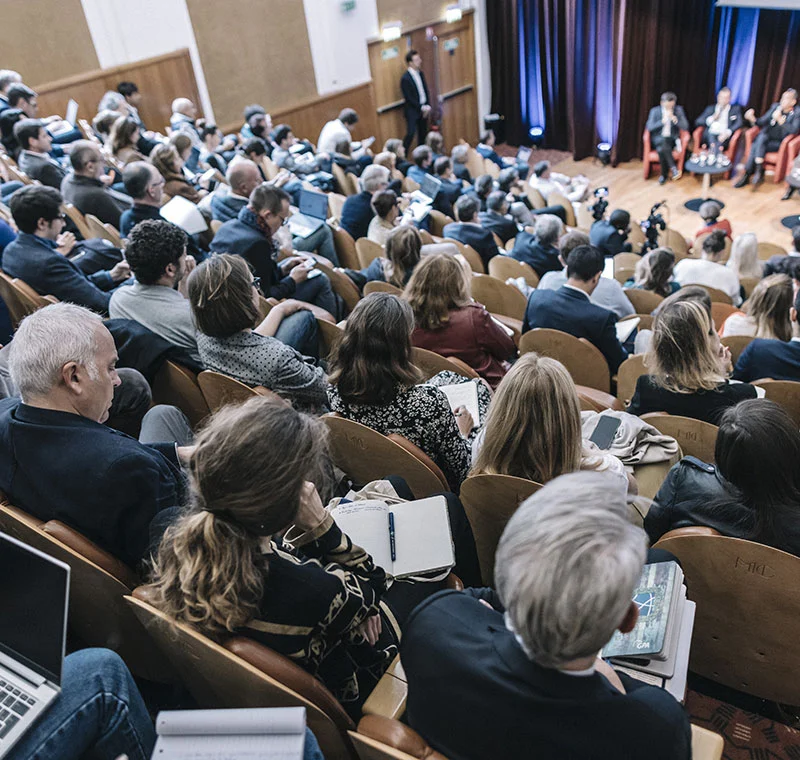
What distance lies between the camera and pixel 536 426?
1776mm

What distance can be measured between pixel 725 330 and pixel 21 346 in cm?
308

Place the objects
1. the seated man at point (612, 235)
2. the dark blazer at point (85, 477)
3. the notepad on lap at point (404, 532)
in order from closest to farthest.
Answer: the dark blazer at point (85, 477) → the notepad on lap at point (404, 532) → the seated man at point (612, 235)

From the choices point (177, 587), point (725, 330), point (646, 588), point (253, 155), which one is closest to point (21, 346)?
point (177, 587)

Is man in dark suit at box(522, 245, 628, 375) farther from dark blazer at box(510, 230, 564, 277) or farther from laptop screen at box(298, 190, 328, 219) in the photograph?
laptop screen at box(298, 190, 328, 219)

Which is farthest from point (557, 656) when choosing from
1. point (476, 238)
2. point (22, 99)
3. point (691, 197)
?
point (691, 197)

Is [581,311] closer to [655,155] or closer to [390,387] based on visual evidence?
[390,387]

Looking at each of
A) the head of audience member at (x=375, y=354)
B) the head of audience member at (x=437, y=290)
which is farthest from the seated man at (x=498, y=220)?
the head of audience member at (x=375, y=354)

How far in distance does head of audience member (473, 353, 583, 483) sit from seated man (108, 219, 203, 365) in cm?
144

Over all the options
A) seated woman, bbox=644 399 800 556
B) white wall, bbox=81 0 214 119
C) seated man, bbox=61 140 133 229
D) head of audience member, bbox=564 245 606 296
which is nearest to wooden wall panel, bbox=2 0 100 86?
white wall, bbox=81 0 214 119

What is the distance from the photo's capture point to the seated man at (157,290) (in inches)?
105

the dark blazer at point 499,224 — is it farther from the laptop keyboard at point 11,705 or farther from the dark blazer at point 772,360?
the laptop keyboard at point 11,705

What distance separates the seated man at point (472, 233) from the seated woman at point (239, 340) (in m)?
2.64

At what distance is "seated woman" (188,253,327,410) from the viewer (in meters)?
2.27

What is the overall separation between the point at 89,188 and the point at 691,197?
7238mm
